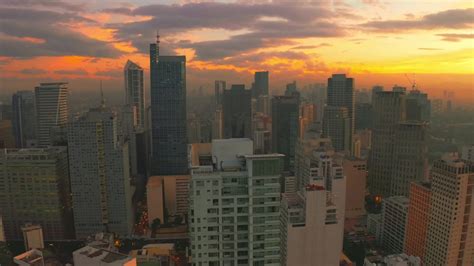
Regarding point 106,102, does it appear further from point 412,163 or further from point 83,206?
point 412,163

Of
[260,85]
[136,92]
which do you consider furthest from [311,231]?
[136,92]

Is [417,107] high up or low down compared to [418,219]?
up

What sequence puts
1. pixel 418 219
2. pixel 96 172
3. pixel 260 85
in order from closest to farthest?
pixel 418 219 → pixel 96 172 → pixel 260 85

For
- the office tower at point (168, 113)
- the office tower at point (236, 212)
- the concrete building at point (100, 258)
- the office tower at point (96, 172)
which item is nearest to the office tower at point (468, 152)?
the office tower at point (236, 212)

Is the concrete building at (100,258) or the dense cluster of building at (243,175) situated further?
the dense cluster of building at (243,175)

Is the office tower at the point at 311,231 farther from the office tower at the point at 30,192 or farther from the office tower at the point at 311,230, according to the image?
the office tower at the point at 30,192

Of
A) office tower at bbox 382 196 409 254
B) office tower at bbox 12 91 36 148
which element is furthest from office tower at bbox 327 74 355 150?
office tower at bbox 12 91 36 148

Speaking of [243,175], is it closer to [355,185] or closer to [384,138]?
[355,185]
